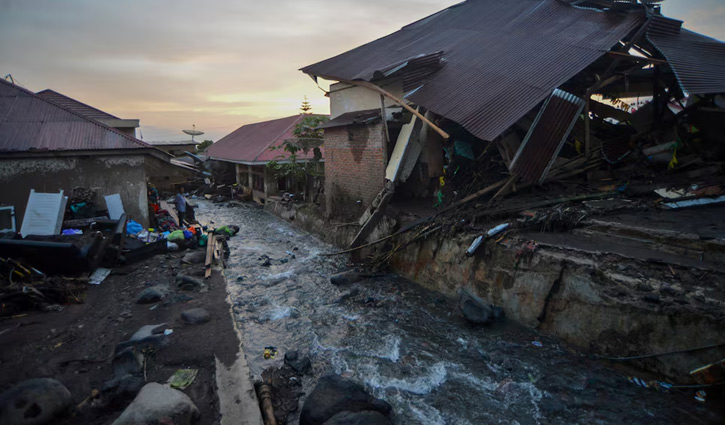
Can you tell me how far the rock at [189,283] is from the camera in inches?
274

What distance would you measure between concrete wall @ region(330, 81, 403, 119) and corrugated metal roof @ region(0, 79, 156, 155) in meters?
6.55

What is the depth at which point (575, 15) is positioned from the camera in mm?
9766

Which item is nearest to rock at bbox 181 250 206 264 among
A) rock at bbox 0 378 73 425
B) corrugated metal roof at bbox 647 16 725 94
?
rock at bbox 0 378 73 425

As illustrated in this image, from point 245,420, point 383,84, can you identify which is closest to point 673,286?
point 245,420

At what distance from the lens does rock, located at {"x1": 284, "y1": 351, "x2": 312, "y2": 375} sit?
17.1ft

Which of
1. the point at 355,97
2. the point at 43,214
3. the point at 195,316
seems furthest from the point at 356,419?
the point at 355,97

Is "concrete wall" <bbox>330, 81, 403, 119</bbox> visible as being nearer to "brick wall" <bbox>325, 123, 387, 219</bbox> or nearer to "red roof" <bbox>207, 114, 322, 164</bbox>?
"brick wall" <bbox>325, 123, 387, 219</bbox>

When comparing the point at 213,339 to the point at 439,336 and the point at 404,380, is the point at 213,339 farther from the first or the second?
the point at 439,336

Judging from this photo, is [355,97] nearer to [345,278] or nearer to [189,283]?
[345,278]

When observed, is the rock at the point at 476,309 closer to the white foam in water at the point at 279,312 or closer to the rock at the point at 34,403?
the white foam in water at the point at 279,312

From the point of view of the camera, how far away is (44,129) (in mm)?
8727

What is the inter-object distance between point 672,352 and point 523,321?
6.54ft

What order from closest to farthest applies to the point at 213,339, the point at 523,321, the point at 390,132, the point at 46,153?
the point at 213,339 → the point at 523,321 → the point at 46,153 → the point at 390,132

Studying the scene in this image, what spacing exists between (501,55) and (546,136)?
3.09m
